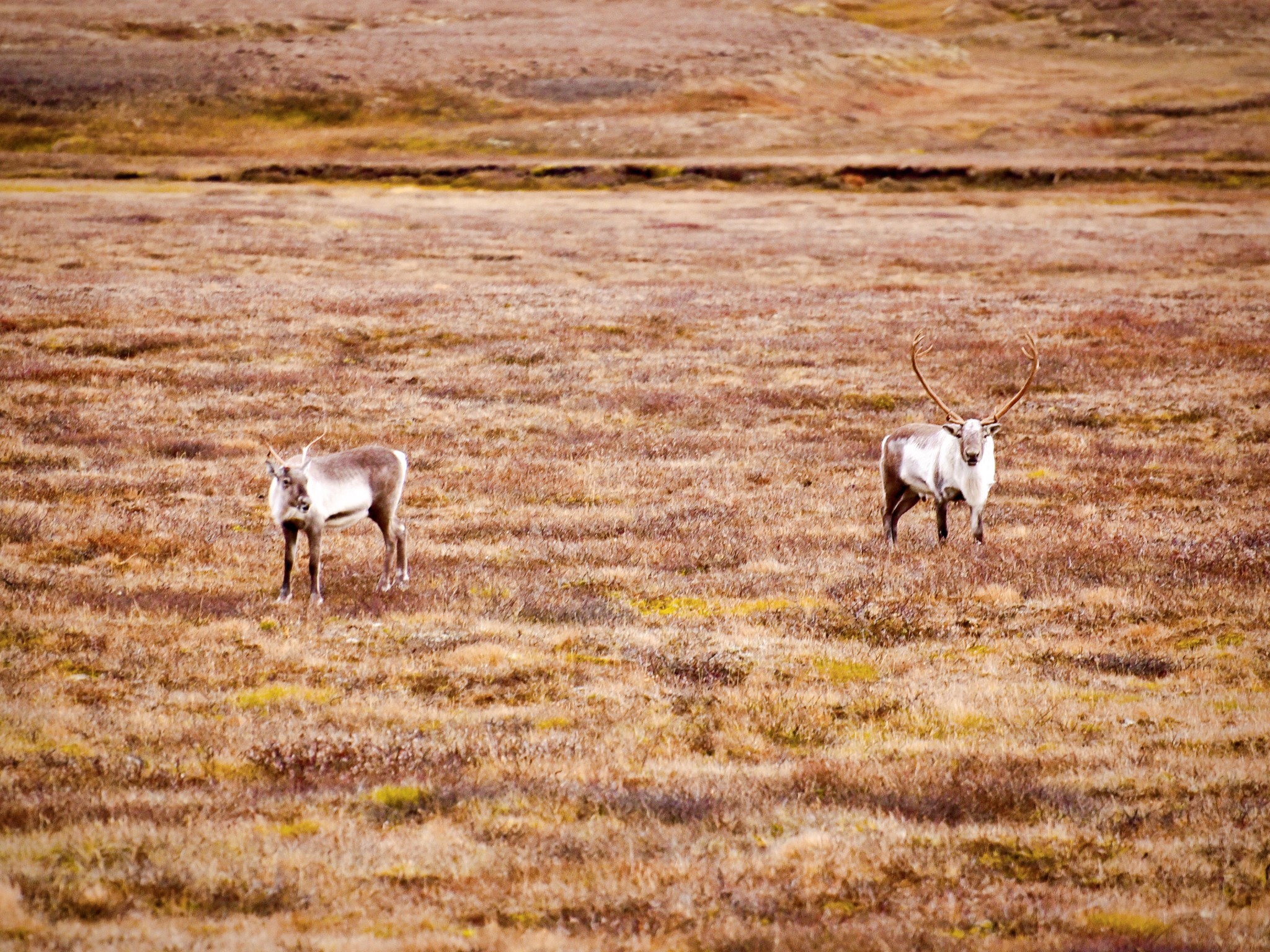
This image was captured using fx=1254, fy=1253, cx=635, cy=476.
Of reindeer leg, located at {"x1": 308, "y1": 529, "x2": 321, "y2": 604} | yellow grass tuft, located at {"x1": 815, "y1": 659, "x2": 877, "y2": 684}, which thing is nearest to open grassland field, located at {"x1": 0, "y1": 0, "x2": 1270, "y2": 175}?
reindeer leg, located at {"x1": 308, "y1": 529, "x2": 321, "y2": 604}

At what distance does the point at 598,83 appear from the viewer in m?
125

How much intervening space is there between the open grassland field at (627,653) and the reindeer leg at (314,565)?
0.69ft

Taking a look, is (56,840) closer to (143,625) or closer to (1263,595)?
(143,625)

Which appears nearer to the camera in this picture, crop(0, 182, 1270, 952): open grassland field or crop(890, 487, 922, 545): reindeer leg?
crop(0, 182, 1270, 952): open grassland field

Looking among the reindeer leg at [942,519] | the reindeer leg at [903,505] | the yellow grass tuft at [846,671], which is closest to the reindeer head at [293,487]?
the yellow grass tuft at [846,671]

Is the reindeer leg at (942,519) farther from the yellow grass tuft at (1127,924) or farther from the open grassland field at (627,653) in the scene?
the yellow grass tuft at (1127,924)

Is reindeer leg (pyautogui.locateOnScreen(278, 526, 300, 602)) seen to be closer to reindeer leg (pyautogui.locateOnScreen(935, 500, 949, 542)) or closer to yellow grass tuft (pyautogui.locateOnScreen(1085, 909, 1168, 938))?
reindeer leg (pyautogui.locateOnScreen(935, 500, 949, 542))

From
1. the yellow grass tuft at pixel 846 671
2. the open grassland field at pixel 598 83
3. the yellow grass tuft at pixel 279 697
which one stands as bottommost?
the yellow grass tuft at pixel 279 697

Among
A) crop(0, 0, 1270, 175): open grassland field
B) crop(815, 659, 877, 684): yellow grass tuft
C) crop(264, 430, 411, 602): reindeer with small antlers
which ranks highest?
crop(0, 0, 1270, 175): open grassland field

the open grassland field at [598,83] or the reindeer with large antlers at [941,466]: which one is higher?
the open grassland field at [598,83]

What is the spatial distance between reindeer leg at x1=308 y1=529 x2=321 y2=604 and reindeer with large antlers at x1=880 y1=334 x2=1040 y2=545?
275 inches

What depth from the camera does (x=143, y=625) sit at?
11758mm

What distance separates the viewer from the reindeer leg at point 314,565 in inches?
482

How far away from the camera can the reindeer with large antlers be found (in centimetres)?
1461
